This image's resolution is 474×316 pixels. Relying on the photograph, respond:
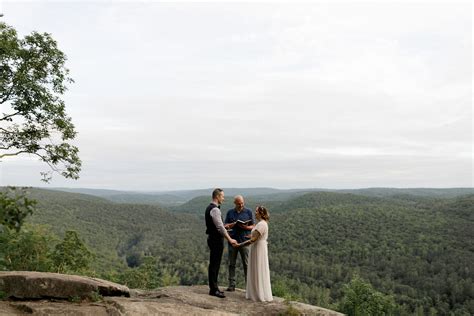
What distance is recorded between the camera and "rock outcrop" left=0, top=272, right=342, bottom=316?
7.89m

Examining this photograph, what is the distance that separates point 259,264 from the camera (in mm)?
10055

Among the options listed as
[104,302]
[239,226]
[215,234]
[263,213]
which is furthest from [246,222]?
[104,302]

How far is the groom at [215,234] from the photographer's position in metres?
9.51

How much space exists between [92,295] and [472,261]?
12895 centimetres

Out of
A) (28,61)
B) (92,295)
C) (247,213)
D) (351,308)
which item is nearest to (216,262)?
(247,213)

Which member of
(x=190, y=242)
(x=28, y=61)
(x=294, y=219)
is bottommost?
(x=190, y=242)

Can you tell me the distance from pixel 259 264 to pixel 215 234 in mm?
1571

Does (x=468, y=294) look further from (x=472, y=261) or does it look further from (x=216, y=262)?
(x=216, y=262)

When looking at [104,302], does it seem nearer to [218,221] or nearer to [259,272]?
[218,221]

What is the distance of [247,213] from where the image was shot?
35.6 ft

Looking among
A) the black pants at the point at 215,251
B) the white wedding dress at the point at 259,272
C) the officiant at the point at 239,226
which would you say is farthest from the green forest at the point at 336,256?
the black pants at the point at 215,251

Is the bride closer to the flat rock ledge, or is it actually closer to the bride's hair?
the bride's hair

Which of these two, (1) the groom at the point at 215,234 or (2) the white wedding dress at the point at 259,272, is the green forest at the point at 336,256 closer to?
(2) the white wedding dress at the point at 259,272

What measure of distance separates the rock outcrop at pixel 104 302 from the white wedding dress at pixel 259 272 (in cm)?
26
